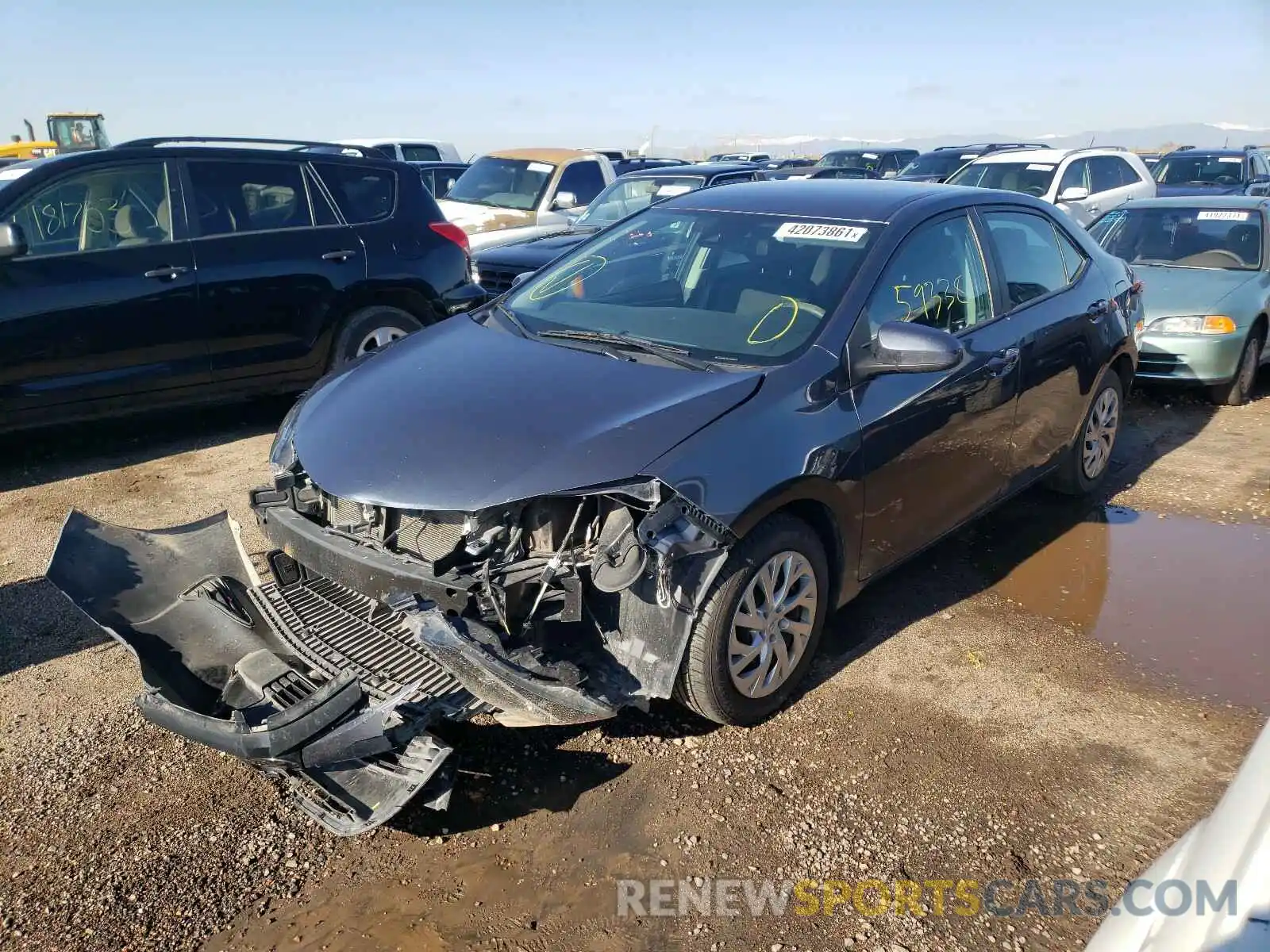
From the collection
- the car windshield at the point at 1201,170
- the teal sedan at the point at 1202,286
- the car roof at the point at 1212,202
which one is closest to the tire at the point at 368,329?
the teal sedan at the point at 1202,286

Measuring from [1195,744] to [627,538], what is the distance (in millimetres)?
2182

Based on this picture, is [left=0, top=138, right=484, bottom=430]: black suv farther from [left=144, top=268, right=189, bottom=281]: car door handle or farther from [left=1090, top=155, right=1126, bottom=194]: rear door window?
[left=1090, top=155, right=1126, bottom=194]: rear door window

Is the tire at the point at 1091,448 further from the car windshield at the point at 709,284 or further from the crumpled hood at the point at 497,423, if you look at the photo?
the crumpled hood at the point at 497,423

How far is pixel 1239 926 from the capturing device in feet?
4.23

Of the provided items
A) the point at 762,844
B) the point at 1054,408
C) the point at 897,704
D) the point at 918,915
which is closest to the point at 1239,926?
the point at 918,915

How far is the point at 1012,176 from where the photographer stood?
12.4 m

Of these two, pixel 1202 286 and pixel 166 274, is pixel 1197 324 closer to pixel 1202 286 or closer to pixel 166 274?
pixel 1202 286

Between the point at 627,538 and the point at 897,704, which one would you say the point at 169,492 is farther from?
the point at 897,704

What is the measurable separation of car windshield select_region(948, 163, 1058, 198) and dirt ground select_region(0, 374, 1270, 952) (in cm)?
903

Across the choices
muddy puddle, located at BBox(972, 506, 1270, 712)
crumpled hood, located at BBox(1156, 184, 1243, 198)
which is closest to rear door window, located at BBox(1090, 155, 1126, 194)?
crumpled hood, located at BBox(1156, 184, 1243, 198)

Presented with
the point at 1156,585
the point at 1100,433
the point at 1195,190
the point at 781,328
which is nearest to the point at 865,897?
the point at 781,328

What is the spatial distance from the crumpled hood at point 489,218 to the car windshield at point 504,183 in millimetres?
136

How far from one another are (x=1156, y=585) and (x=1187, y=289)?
409 cm

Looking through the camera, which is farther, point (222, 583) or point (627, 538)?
point (222, 583)
